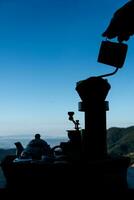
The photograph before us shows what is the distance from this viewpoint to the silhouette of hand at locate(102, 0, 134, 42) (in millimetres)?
3252

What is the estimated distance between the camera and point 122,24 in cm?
343

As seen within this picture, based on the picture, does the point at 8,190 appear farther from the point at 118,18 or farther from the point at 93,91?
the point at 118,18

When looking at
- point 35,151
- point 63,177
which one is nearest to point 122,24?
point 63,177

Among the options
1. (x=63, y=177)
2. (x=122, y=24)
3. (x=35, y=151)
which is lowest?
(x=63, y=177)

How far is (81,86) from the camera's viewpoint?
3.89 m

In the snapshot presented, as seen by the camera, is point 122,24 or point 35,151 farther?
point 35,151

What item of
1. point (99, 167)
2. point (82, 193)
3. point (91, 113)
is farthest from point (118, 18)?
point (82, 193)

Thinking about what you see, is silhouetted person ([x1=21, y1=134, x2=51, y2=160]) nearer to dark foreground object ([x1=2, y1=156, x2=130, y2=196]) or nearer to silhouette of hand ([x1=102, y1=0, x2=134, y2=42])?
dark foreground object ([x1=2, y1=156, x2=130, y2=196])

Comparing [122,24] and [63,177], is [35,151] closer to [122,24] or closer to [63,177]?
[63,177]

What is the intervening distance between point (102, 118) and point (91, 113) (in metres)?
0.15

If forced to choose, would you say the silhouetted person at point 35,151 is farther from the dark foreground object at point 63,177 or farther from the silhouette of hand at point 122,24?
the silhouette of hand at point 122,24

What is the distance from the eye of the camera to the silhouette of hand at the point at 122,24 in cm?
325

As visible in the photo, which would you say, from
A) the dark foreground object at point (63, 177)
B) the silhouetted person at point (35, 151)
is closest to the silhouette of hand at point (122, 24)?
the dark foreground object at point (63, 177)

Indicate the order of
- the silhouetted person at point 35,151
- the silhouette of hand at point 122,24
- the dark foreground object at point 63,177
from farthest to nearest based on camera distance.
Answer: the silhouetted person at point 35,151 < the dark foreground object at point 63,177 < the silhouette of hand at point 122,24
